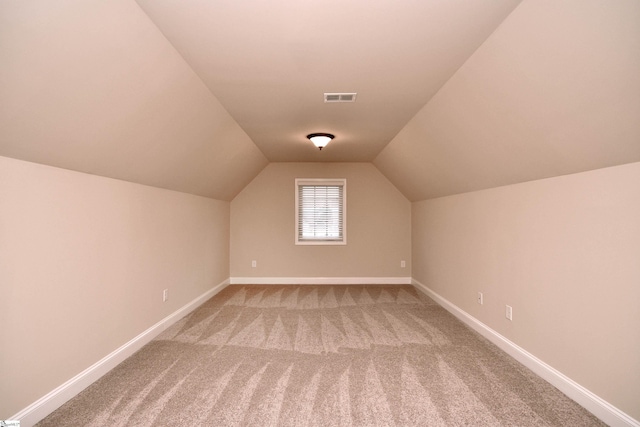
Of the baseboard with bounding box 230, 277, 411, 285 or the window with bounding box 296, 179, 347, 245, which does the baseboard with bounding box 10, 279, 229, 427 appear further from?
the window with bounding box 296, 179, 347, 245

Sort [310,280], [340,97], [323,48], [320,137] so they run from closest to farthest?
1. [323,48]
2. [340,97]
3. [320,137]
4. [310,280]

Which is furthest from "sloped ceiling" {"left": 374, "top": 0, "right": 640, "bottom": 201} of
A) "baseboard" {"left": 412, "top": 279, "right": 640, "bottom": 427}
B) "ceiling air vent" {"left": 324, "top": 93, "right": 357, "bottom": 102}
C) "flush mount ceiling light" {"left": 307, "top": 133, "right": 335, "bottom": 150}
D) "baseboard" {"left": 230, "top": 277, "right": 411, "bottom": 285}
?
"baseboard" {"left": 230, "top": 277, "right": 411, "bottom": 285}

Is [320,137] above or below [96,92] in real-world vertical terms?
above

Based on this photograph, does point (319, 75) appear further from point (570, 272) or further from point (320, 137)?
point (570, 272)

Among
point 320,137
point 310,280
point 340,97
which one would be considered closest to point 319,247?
point 310,280

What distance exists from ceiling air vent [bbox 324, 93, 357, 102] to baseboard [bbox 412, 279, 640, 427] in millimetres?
2749

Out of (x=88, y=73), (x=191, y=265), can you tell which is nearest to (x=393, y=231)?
(x=191, y=265)

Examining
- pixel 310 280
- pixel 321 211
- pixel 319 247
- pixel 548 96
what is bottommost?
pixel 310 280

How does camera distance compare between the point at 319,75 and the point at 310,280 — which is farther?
the point at 310,280

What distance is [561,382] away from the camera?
243cm

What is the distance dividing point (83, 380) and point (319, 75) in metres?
2.95

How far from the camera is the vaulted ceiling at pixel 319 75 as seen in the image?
5.24 ft

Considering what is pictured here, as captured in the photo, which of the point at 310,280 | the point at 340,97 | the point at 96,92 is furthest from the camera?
the point at 310,280

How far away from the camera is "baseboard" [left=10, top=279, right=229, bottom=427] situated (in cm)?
199
